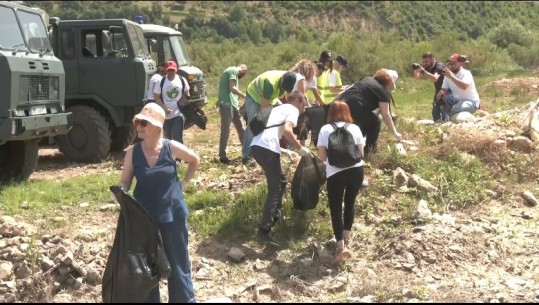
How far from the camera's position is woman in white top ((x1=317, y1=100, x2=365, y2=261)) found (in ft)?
20.3

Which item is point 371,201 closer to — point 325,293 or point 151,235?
point 325,293

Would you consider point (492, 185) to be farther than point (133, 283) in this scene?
Yes

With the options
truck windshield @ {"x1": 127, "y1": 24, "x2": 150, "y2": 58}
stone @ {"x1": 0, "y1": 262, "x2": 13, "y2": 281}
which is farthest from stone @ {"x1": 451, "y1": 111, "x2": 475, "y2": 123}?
stone @ {"x1": 0, "y1": 262, "x2": 13, "y2": 281}

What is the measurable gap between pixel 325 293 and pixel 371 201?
6.39 ft

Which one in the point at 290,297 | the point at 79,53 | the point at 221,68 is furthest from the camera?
the point at 221,68

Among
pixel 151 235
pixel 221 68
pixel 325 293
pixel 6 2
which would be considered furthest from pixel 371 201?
pixel 221 68

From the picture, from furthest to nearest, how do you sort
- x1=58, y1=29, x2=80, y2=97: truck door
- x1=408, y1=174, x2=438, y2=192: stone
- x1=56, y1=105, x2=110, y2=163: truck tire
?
x1=58, y1=29, x2=80, y2=97: truck door → x1=56, y1=105, x2=110, y2=163: truck tire → x1=408, y1=174, x2=438, y2=192: stone

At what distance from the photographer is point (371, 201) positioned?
7.71 m

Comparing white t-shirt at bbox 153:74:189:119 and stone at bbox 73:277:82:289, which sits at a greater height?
white t-shirt at bbox 153:74:189:119

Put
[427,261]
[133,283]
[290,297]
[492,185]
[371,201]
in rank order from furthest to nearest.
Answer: [492,185] → [371,201] → [427,261] → [290,297] → [133,283]

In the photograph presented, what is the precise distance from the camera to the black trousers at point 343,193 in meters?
6.20

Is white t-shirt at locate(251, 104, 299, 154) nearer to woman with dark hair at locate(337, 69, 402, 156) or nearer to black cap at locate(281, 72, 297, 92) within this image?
black cap at locate(281, 72, 297, 92)

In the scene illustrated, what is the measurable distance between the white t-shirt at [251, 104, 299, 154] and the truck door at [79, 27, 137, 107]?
5017mm

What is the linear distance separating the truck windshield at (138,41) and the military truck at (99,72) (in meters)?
0.03
